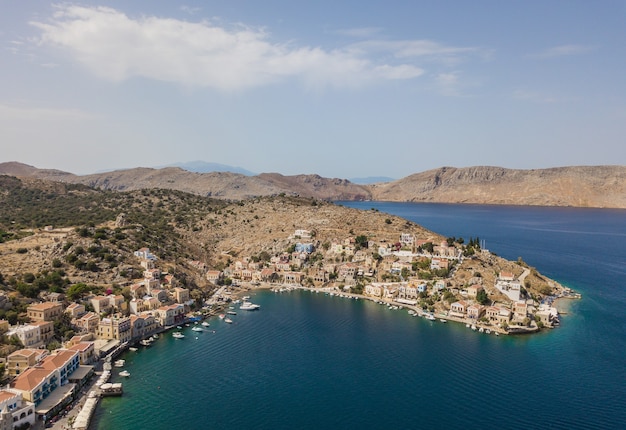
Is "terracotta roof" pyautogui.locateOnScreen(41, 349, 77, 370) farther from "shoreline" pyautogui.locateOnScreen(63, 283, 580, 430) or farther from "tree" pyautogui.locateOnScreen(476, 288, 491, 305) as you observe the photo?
"tree" pyautogui.locateOnScreen(476, 288, 491, 305)

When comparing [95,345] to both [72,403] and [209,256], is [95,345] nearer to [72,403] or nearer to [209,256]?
[72,403]

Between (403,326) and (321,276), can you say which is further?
(321,276)

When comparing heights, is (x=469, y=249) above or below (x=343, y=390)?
above

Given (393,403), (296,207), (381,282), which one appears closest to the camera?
(393,403)

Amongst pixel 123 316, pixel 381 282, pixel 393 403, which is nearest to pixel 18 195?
pixel 123 316

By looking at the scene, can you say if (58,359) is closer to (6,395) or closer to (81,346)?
(81,346)

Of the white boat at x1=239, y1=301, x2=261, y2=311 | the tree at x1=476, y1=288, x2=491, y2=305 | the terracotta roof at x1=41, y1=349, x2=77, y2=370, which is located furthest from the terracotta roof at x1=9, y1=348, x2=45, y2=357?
the tree at x1=476, y1=288, x2=491, y2=305
